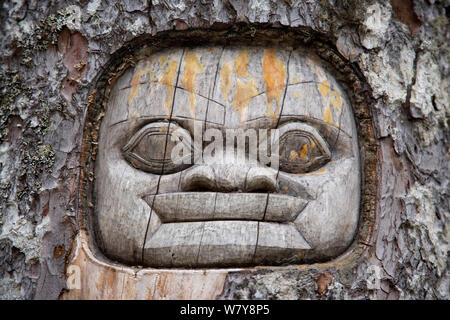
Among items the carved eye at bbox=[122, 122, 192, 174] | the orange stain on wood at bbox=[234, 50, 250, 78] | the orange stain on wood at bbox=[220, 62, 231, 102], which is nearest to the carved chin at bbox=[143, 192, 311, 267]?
the carved eye at bbox=[122, 122, 192, 174]

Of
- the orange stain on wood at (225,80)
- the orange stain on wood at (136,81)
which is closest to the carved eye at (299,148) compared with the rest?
the orange stain on wood at (225,80)

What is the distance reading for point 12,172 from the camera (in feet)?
10.3

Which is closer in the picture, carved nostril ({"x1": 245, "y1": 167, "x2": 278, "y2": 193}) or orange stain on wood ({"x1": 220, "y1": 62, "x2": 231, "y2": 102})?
carved nostril ({"x1": 245, "y1": 167, "x2": 278, "y2": 193})

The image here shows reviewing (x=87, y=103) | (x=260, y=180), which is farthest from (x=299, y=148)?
(x=87, y=103)

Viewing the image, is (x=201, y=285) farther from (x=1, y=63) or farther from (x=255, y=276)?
(x=1, y=63)

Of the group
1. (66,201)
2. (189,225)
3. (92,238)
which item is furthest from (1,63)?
(189,225)

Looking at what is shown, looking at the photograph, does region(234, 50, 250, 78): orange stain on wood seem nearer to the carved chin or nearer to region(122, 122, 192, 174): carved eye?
region(122, 122, 192, 174): carved eye

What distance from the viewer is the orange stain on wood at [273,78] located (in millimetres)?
3113

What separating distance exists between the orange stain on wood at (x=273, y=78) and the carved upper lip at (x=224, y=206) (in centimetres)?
44

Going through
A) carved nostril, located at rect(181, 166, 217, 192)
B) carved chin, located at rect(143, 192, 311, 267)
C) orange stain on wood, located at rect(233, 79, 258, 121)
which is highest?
orange stain on wood, located at rect(233, 79, 258, 121)

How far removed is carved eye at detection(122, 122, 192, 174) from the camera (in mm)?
3070

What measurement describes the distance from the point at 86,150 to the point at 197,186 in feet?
2.01

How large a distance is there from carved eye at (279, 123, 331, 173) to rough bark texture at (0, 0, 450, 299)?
343 millimetres

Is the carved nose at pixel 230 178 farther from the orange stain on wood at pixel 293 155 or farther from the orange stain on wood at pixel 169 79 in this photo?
the orange stain on wood at pixel 169 79
